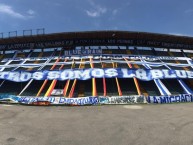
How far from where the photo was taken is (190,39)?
47.7 metres

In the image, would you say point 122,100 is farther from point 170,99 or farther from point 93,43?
point 93,43

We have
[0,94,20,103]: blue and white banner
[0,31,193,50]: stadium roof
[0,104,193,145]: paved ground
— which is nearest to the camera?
[0,104,193,145]: paved ground

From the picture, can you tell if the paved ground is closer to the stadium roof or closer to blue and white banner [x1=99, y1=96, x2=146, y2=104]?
blue and white banner [x1=99, y1=96, x2=146, y2=104]

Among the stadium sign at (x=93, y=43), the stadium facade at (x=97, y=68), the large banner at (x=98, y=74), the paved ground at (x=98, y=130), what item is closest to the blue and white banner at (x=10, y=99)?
the stadium facade at (x=97, y=68)

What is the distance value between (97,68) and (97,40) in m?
11.8

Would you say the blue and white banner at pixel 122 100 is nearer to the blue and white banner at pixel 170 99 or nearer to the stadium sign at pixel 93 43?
the blue and white banner at pixel 170 99

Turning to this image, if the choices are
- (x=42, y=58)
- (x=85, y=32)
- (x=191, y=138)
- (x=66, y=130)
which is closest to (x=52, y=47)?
(x=42, y=58)

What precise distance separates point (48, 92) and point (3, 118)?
42.1 feet

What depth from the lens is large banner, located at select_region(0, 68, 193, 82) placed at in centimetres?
3503

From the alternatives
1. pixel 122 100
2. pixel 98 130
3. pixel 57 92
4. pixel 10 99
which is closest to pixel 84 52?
pixel 57 92

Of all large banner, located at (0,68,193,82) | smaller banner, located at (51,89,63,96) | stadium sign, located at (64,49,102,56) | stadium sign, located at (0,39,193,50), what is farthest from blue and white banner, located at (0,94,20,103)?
stadium sign, located at (0,39,193,50)

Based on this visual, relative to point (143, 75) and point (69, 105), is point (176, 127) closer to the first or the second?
point (69, 105)

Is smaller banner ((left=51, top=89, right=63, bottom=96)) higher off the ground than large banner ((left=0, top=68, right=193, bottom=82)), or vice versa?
large banner ((left=0, top=68, right=193, bottom=82))

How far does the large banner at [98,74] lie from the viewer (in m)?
35.0
